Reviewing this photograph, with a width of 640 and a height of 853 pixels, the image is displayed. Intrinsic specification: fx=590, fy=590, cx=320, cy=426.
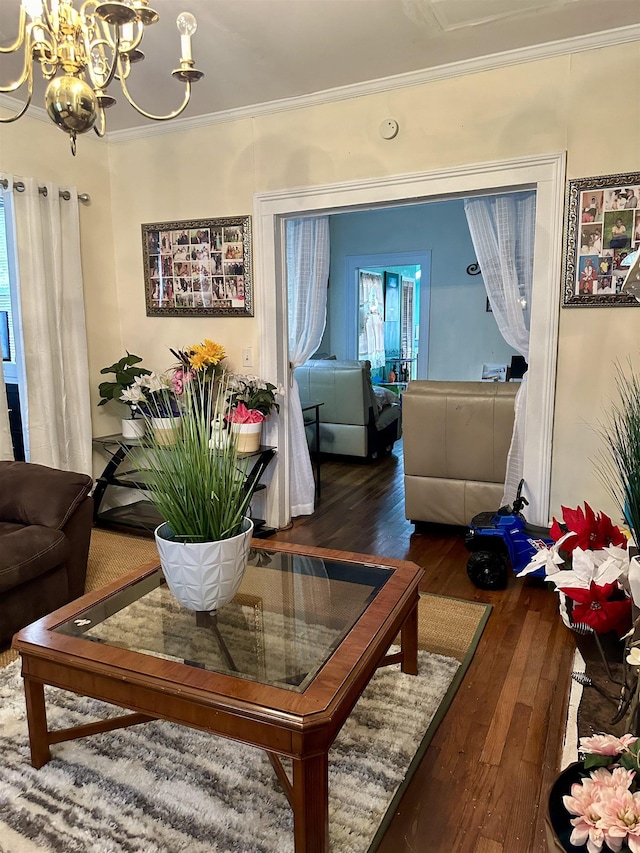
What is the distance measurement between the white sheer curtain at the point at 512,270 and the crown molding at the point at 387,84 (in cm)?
66

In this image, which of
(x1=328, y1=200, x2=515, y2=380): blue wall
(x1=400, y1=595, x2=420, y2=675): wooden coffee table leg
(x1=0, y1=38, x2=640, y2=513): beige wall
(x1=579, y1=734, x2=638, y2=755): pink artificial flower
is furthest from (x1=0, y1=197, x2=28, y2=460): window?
(x1=328, y1=200, x2=515, y2=380): blue wall

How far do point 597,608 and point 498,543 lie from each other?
1.95 m

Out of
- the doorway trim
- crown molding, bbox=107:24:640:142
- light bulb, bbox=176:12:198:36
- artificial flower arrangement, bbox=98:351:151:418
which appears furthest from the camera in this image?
artificial flower arrangement, bbox=98:351:151:418

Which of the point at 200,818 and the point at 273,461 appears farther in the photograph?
the point at 273,461

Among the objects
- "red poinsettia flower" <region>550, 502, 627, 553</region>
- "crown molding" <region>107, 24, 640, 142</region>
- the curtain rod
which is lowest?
"red poinsettia flower" <region>550, 502, 627, 553</region>

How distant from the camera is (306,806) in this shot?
4.30ft

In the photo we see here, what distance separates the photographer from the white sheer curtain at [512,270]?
3238mm

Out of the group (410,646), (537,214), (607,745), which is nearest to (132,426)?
(410,646)

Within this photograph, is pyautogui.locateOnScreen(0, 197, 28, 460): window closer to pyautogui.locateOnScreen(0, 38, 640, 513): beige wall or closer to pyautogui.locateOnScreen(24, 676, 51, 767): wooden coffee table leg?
pyautogui.locateOnScreen(0, 38, 640, 513): beige wall

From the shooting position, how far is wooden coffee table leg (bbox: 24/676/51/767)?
64.8 inches

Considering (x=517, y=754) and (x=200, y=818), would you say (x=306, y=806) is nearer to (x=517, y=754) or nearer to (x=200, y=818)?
(x=200, y=818)

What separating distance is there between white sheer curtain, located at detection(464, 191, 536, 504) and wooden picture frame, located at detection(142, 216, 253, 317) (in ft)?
4.71

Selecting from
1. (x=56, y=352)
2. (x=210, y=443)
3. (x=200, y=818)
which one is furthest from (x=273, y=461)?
(x=200, y=818)

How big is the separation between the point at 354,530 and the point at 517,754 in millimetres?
2087
